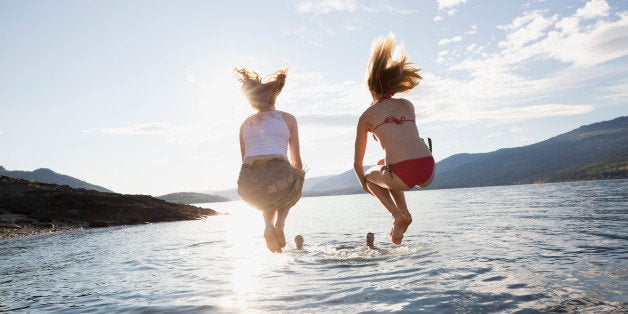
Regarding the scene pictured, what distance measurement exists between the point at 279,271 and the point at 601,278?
778 centimetres

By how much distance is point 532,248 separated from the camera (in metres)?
13.4

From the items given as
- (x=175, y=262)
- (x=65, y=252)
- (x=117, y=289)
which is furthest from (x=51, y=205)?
(x=117, y=289)

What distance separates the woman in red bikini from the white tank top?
118cm

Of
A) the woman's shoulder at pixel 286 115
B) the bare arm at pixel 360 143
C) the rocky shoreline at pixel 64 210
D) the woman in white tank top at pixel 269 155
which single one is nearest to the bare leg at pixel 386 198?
the bare arm at pixel 360 143

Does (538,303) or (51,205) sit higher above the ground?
(51,205)

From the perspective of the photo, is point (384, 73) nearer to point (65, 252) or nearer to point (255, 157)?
point (255, 157)

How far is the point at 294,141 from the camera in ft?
22.4

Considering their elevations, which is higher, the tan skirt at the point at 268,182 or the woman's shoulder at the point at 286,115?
the woman's shoulder at the point at 286,115

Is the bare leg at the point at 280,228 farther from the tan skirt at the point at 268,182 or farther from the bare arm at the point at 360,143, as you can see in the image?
the bare arm at the point at 360,143

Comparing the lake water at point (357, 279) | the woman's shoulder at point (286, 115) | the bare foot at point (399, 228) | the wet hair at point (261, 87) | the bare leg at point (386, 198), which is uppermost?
the wet hair at point (261, 87)

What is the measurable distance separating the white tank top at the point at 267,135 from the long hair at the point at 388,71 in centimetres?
156

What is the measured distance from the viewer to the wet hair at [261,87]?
674 centimetres

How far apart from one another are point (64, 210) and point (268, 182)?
160 ft

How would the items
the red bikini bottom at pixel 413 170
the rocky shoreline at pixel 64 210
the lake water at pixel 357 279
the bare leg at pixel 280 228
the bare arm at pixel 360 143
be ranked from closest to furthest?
the red bikini bottom at pixel 413 170
the bare arm at pixel 360 143
the bare leg at pixel 280 228
the lake water at pixel 357 279
the rocky shoreline at pixel 64 210
